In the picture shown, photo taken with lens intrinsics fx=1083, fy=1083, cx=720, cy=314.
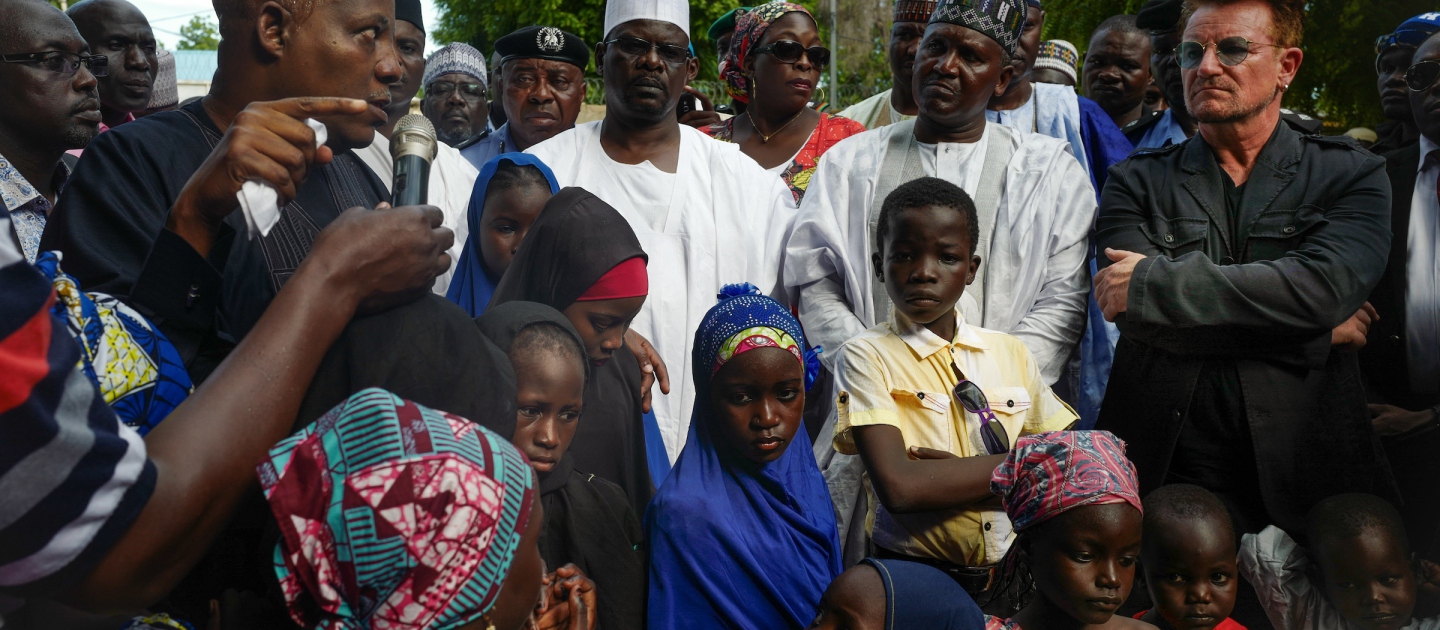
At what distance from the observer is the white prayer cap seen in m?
Result: 3.78

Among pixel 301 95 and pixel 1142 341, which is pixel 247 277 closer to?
pixel 301 95

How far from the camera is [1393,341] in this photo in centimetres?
368

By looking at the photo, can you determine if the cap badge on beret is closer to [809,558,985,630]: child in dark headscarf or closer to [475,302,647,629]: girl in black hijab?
[475,302,647,629]: girl in black hijab

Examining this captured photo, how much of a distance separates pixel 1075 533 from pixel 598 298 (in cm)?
133

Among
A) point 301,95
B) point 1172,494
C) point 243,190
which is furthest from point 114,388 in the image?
point 1172,494

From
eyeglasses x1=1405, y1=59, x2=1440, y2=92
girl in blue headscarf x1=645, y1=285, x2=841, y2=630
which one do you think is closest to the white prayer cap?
girl in blue headscarf x1=645, y1=285, x2=841, y2=630

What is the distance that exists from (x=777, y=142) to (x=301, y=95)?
3278mm

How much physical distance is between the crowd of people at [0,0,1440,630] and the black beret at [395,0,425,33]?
0.12 ft

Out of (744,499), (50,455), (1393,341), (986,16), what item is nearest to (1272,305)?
(1393,341)

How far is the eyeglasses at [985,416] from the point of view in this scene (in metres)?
3.06

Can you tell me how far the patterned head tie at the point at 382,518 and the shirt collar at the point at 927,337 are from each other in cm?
174

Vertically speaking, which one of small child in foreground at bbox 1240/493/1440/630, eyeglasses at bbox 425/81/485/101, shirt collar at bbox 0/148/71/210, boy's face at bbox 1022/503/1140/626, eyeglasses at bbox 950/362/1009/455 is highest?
shirt collar at bbox 0/148/71/210

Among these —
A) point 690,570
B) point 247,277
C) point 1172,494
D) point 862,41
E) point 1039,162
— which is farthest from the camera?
point 862,41

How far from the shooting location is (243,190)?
6.39 feet
